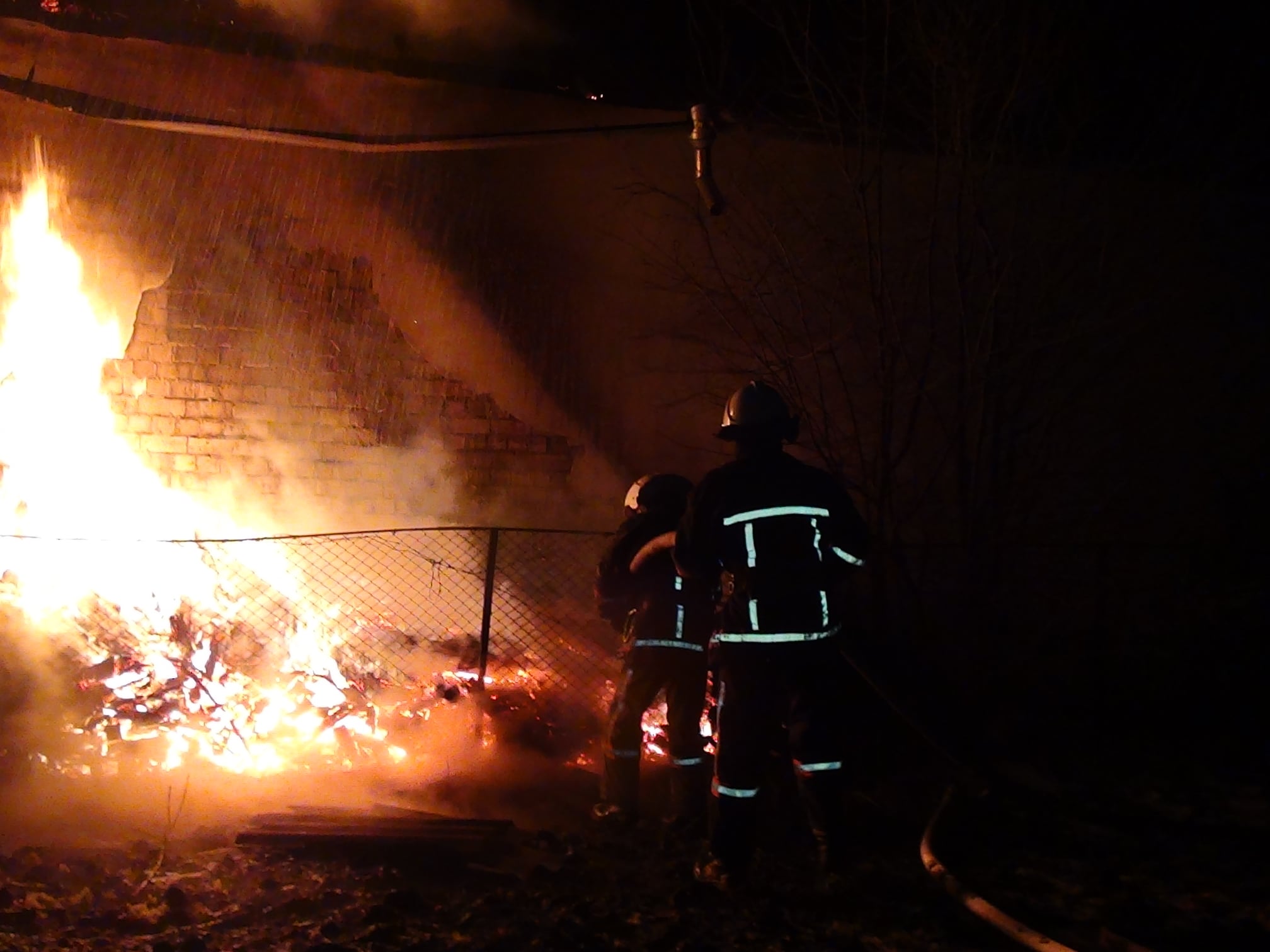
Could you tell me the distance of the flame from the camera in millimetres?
5879

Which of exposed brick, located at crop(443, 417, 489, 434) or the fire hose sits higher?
exposed brick, located at crop(443, 417, 489, 434)

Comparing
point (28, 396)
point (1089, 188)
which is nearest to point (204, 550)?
point (28, 396)

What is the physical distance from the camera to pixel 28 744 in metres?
5.55

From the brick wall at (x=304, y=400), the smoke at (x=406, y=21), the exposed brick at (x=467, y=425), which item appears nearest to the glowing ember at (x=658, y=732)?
the brick wall at (x=304, y=400)

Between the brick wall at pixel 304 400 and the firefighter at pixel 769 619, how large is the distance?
11.6 ft

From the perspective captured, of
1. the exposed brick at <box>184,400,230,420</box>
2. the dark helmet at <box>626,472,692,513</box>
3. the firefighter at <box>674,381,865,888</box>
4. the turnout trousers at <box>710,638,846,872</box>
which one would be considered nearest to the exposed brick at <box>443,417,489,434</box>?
the exposed brick at <box>184,400,230,420</box>

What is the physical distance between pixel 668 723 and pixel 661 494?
1171mm

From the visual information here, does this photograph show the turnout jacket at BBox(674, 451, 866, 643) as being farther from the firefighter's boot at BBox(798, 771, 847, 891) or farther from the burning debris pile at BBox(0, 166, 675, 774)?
the burning debris pile at BBox(0, 166, 675, 774)

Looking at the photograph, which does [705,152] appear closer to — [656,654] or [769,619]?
[656,654]

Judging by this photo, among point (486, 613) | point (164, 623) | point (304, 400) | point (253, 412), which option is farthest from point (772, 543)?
point (253, 412)

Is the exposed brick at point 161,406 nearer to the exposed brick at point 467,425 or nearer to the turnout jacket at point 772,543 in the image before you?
the exposed brick at point 467,425

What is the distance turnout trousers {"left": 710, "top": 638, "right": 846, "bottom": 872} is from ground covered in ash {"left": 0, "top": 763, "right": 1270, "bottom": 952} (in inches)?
9.1

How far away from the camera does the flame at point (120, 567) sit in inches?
231

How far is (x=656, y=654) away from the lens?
4.97m
